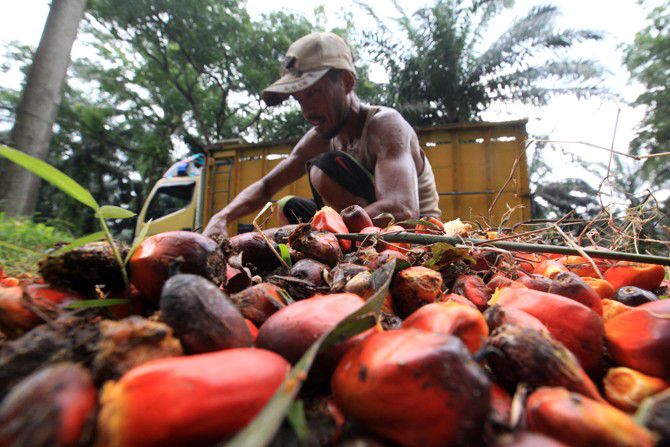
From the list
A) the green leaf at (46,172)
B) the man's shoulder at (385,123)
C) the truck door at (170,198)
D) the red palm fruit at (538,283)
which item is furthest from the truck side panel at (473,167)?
the green leaf at (46,172)

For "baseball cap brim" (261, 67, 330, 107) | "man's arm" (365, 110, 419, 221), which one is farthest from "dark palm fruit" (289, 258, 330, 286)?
"baseball cap brim" (261, 67, 330, 107)

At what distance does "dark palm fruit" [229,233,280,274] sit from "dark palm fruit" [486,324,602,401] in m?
0.66

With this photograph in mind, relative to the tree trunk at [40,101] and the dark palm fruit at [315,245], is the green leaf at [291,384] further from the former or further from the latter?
the tree trunk at [40,101]

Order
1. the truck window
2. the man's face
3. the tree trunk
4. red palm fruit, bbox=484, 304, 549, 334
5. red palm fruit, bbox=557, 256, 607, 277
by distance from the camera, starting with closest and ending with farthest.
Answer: red palm fruit, bbox=484, 304, 549, 334 < red palm fruit, bbox=557, 256, 607, 277 < the man's face < the tree trunk < the truck window

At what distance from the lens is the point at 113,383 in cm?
44

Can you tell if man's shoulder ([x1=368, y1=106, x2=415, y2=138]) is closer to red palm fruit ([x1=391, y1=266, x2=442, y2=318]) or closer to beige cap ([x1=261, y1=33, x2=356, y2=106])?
beige cap ([x1=261, y1=33, x2=356, y2=106])

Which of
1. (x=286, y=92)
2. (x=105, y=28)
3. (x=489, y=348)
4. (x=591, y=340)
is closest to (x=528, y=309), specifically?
(x=591, y=340)

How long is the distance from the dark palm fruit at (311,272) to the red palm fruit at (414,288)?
17cm

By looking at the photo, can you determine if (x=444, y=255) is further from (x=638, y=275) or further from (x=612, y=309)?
(x=638, y=275)

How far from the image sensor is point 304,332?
583mm

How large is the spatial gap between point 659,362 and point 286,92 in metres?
2.46

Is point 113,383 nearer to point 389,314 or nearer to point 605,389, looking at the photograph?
point 389,314

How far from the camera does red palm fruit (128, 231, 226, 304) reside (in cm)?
67

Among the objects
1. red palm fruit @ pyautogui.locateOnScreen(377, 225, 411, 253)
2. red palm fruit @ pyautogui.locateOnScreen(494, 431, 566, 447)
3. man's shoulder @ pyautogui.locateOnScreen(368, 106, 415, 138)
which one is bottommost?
red palm fruit @ pyautogui.locateOnScreen(494, 431, 566, 447)
